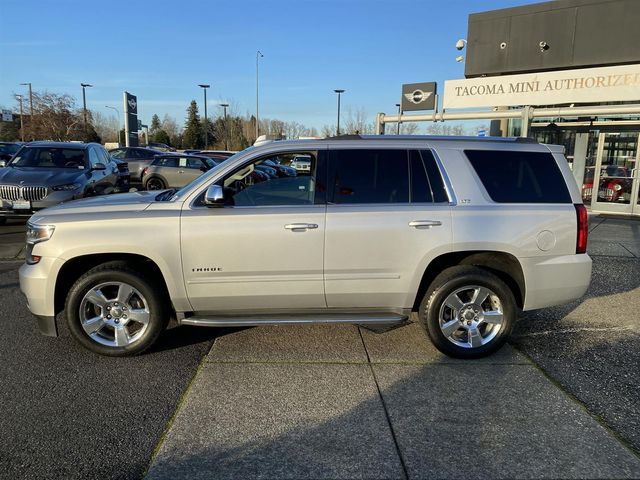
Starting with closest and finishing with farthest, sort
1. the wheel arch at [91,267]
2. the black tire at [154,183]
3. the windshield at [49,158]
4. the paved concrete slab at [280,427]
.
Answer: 1. the paved concrete slab at [280,427]
2. the wheel arch at [91,267]
3. the windshield at [49,158]
4. the black tire at [154,183]

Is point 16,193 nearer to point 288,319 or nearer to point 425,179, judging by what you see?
point 288,319

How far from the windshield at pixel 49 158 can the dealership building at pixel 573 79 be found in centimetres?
690

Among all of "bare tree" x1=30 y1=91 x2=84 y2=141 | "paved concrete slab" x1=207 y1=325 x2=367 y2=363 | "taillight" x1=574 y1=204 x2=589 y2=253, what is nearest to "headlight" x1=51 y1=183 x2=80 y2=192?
"paved concrete slab" x1=207 y1=325 x2=367 y2=363

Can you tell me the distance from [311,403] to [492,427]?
4.06 ft

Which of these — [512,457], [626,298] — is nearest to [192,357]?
[512,457]

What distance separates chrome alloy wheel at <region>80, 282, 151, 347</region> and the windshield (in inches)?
285

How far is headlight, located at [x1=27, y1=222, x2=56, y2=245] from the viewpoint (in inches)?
161

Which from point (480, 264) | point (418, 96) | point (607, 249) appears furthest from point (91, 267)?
point (418, 96)

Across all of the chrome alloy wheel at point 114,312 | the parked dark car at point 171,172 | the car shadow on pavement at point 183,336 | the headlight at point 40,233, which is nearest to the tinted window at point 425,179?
the car shadow on pavement at point 183,336

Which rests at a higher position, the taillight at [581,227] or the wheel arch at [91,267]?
the taillight at [581,227]

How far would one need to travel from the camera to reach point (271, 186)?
14.2ft

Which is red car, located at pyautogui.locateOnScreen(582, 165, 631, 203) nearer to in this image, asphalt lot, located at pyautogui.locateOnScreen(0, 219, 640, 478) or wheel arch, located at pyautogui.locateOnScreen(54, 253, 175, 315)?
asphalt lot, located at pyautogui.locateOnScreen(0, 219, 640, 478)

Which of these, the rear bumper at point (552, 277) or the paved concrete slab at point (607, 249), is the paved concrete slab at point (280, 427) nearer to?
the rear bumper at point (552, 277)

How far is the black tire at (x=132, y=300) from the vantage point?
411cm
